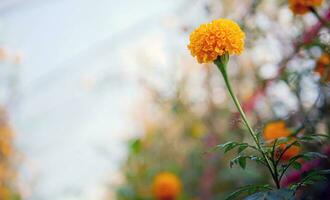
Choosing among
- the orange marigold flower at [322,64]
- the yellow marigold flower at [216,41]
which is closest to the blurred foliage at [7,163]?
the orange marigold flower at [322,64]

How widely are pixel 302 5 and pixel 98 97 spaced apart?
4488mm

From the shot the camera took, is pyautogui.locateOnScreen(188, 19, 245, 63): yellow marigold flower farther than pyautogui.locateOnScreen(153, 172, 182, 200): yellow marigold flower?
No

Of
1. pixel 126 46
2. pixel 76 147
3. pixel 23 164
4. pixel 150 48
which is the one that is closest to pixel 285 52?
pixel 150 48

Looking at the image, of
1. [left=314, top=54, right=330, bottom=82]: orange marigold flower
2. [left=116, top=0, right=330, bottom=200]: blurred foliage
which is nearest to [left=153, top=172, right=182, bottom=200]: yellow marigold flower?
[left=116, top=0, right=330, bottom=200]: blurred foliage

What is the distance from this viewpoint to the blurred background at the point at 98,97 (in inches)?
132

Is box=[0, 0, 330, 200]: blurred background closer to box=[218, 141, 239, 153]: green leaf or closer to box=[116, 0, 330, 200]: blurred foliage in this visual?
box=[116, 0, 330, 200]: blurred foliage

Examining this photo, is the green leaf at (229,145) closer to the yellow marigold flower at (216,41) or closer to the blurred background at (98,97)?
the yellow marigold flower at (216,41)

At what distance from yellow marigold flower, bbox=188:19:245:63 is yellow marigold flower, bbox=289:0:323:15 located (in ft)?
1.20

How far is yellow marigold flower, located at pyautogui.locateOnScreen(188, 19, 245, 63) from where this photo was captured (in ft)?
2.89

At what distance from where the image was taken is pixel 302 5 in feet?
3.90

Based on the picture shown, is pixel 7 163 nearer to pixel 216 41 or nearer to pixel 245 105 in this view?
pixel 245 105

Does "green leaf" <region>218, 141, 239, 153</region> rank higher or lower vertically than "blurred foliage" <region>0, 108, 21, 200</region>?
lower

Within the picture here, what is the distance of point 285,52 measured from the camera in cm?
224

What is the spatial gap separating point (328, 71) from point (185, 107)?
5.23 ft
